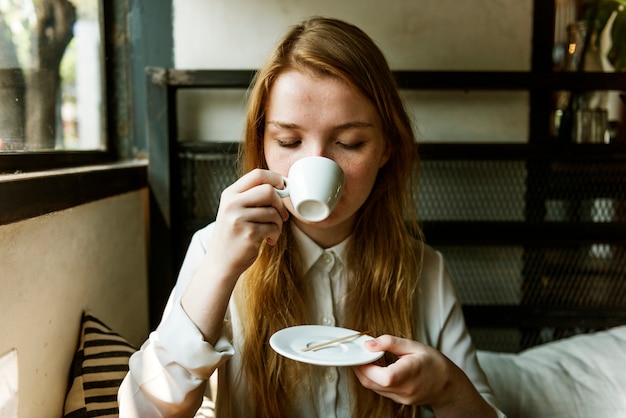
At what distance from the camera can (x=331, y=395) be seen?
47.3 inches

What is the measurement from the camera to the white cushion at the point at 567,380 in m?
1.55

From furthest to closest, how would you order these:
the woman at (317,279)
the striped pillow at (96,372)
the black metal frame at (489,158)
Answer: the black metal frame at (489,158)
the striped pillow at (96,372)
the woman at (317,279)

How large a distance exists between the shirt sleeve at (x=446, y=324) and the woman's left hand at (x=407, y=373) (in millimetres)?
274

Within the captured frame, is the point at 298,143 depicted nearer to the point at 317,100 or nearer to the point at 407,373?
the point at 317,100

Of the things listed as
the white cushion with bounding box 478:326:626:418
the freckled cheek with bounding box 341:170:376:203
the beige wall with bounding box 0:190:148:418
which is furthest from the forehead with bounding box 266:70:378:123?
the white cushion with bounding box 478:326:626:418

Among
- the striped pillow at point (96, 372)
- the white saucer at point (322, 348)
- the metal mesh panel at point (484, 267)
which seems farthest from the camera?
the metal mesh panel at point (484, 267)

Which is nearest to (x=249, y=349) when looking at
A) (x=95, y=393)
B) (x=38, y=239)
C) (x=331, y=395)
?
(x=331, y=395)

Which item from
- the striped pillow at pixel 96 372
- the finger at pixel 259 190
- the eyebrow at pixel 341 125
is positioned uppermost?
the eyebrow at pixel 341 125

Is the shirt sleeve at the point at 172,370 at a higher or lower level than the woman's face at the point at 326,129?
lower

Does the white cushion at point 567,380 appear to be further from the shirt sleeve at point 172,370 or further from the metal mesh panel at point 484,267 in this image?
the shirt sleeve at point 172,370

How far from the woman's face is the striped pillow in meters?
0.58

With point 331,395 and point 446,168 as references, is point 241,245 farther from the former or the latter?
point 446,168

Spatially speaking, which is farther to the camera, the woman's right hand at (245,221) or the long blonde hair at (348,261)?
the long blonde hair at (348,261)

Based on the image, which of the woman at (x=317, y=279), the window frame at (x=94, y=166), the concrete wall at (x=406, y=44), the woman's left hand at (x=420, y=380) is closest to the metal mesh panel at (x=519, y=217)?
the concrete wall at (x=406, y=44)
